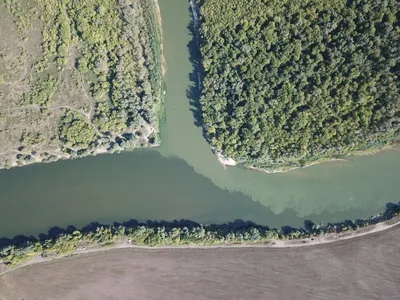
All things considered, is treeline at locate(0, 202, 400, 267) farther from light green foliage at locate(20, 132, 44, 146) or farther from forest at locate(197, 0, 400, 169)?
light green foliage at locate(20, 132, 44, 146)

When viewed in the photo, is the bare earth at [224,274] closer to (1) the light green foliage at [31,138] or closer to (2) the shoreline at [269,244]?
(2) the shoreline at [269,244]

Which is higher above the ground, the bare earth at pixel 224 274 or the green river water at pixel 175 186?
the green river water at pixel 175 186

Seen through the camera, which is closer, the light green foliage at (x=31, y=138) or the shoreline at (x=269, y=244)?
the shoreline at (x=269, y=244)

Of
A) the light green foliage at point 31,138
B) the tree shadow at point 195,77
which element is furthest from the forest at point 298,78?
the light green foliage at point 31,138

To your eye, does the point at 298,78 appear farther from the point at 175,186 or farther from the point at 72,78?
the point at 72,78

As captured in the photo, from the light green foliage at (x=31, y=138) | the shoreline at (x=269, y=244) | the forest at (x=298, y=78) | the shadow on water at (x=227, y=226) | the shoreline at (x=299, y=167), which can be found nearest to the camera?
the forest at (x=298, y=78)

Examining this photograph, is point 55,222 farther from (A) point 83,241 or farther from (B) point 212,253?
(B) point 212,253

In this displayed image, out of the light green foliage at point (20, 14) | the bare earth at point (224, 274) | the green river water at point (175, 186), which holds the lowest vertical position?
the bare earth at point (224, 274)

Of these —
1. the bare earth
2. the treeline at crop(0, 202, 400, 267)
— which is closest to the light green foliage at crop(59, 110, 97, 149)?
the treeline at crop(0, 202, 400, 267)
